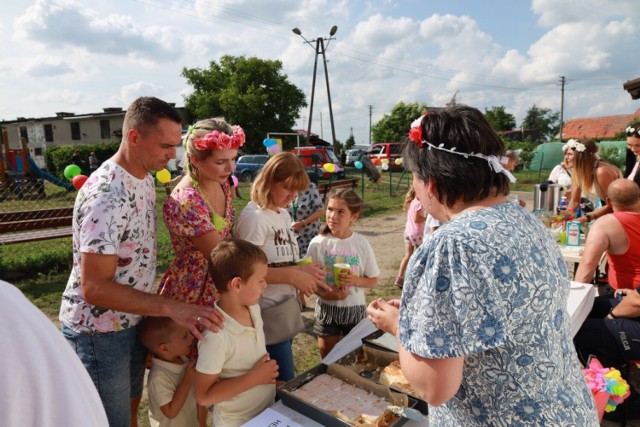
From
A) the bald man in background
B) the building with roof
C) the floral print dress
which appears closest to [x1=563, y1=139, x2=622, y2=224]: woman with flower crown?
the bald man in background

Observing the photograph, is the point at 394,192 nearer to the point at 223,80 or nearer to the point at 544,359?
the point at 544,359

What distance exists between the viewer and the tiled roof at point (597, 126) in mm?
40812

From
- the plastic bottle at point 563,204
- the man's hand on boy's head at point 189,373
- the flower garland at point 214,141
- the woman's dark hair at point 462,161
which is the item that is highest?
the flower garland at point 214,141

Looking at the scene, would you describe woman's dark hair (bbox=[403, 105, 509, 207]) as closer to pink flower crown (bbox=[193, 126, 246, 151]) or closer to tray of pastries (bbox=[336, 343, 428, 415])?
tray of pastries (bbox=[336, 343, 428, 415])

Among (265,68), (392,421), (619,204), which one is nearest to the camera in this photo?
(392,421)

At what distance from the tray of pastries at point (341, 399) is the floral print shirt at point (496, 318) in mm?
419

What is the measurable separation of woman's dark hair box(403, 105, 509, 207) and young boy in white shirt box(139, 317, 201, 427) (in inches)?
54.4

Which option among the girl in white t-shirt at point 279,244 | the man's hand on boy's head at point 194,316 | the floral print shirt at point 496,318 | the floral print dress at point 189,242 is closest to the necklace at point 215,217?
the floral print dress at point 189,242

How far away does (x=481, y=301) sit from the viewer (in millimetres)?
1011

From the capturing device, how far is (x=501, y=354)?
1.08 metres

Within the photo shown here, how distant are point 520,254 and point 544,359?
0.29 metres

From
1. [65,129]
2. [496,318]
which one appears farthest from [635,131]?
[65,129]

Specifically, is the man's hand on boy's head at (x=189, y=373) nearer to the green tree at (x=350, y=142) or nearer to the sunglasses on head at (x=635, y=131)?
the sunglasses on head at (x=635, y=131)

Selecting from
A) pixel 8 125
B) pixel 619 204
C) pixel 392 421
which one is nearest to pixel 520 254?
pixel 392 421
